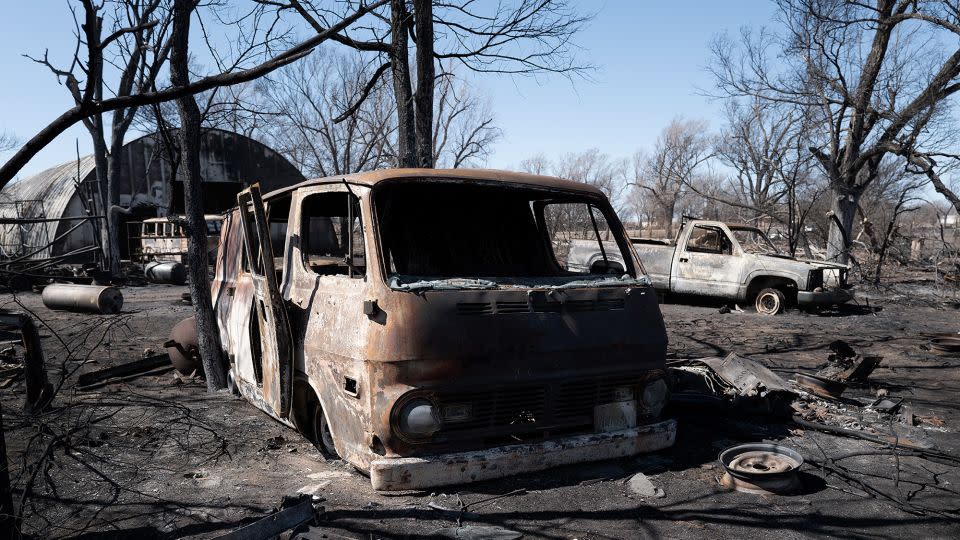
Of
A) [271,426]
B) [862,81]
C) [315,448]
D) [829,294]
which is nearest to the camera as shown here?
[315,448]

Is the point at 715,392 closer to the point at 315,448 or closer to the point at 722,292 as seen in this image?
the point at 315,448

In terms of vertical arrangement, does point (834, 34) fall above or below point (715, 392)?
above

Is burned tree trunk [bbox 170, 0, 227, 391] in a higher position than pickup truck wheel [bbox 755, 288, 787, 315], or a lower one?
higher

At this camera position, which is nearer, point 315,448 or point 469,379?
point 469,379

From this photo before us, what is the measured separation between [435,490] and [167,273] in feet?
60.6

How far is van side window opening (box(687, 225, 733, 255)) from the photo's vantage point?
14005 millimetres

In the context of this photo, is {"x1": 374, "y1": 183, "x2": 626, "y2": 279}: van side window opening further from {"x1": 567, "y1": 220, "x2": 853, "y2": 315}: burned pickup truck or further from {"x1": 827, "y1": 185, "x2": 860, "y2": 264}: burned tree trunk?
{"x1": 827, "y1": 185, "x2": 860, "y2": 264}: burned tree trunk

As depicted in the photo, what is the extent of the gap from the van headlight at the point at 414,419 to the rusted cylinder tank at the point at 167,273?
18137mm

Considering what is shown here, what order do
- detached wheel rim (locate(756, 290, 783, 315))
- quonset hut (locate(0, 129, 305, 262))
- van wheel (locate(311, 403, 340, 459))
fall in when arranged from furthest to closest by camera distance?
1. quonset hut (locate(0, 129, 305, 262))
2. detached wheel rim (locate(756, 290, 783, 315))
3. van wheel (locate(311, 403, 340, 459))

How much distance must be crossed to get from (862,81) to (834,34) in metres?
1.63

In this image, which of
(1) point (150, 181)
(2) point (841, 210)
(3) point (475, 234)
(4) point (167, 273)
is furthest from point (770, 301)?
(1) point (150, 181)

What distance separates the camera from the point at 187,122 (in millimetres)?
6387

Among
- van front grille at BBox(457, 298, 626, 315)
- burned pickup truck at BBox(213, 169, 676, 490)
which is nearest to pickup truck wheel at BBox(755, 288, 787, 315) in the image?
burned pickup truck at BBox(213, 169, 676, 490)

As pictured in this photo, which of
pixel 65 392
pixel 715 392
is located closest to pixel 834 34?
pixel 715 392
